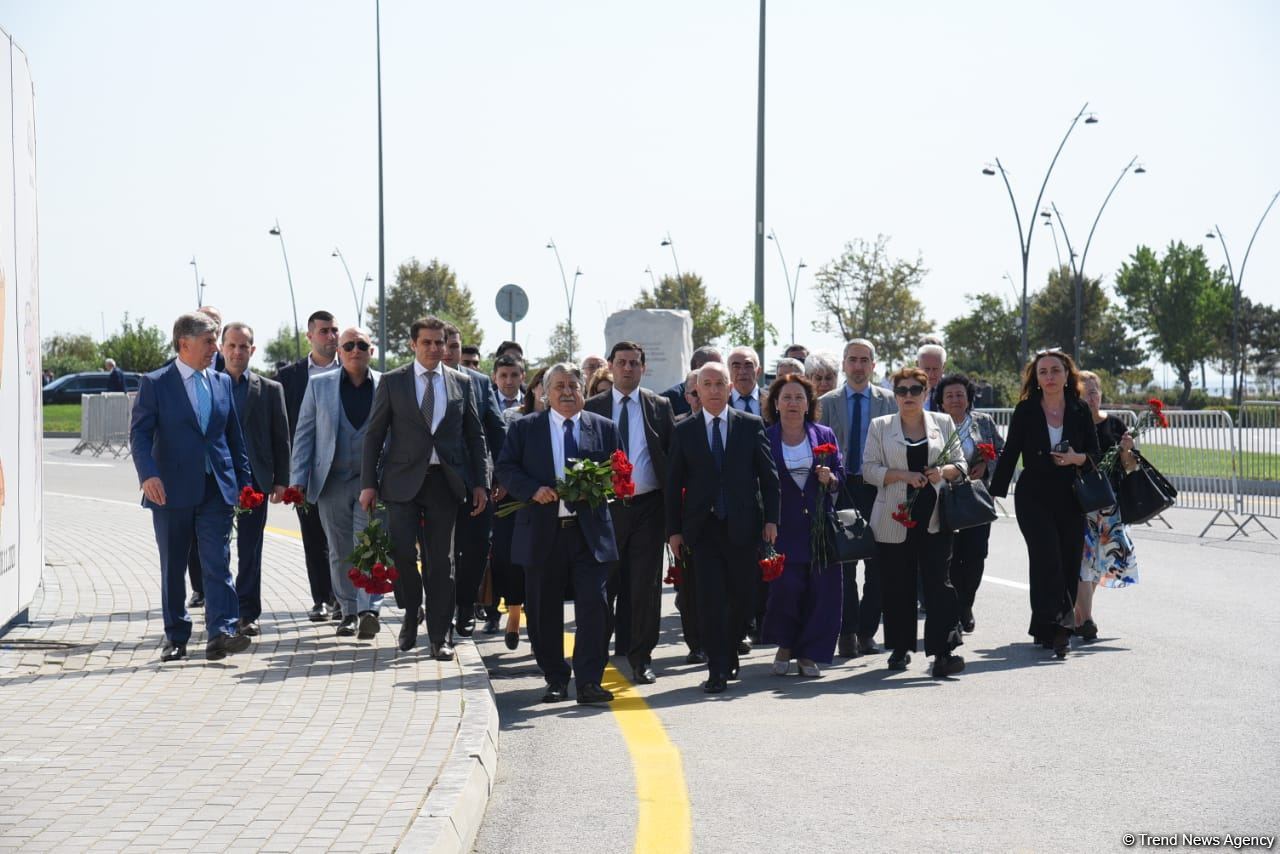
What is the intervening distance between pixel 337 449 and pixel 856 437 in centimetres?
346

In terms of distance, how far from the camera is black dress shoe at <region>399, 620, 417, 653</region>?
8.99 m

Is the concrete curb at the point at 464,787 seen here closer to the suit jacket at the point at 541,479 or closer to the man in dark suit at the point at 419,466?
the suit jacket at the point at 541,479

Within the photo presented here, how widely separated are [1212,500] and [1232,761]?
44.5ft

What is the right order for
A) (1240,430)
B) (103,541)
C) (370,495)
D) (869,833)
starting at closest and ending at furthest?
(869,833) → (370,495) → (103,541) → (1240,430)

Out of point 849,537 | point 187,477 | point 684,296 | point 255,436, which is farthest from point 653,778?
point 684,296

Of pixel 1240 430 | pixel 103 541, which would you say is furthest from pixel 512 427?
pixel 1240 430

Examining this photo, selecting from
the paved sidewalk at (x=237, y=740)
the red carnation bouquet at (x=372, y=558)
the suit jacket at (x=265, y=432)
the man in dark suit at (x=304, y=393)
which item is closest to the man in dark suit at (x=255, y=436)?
the suit jacket at (x=265, y=432)

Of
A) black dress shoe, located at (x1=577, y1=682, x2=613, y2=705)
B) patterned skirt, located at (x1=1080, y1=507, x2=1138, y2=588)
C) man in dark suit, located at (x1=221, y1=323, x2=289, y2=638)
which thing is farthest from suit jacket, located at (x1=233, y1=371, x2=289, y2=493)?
patterned skirt, located at (x1=1080, y1=507, x2=1138, y2=588)

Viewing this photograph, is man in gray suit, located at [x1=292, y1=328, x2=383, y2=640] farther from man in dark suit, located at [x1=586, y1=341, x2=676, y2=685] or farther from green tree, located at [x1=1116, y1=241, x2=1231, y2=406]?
green tree, located at [x1=1116, y1=241, x2=1231, y2=406]

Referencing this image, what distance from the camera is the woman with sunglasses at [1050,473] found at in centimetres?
962

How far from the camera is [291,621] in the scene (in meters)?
10.2

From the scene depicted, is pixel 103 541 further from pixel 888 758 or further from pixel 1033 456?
pixel 888 758

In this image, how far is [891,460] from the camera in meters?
9.21

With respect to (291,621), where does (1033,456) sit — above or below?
above
